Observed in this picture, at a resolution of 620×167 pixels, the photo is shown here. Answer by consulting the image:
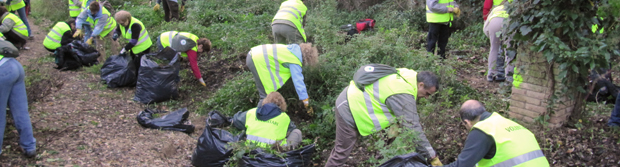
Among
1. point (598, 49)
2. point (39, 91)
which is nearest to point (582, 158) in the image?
point (598, 49)

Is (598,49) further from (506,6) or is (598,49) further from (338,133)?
(338,133)

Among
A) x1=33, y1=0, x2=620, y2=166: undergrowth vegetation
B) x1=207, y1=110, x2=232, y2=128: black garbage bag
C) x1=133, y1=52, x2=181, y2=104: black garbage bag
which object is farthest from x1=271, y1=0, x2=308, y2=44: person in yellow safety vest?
x1=207, y1=110, x2=232, y2=128: black garbage bag

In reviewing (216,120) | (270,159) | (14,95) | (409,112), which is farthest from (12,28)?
(409,112)

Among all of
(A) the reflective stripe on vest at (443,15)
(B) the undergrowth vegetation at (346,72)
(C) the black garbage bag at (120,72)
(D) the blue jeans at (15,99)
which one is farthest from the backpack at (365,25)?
(D) the blue jeans at (15,99)

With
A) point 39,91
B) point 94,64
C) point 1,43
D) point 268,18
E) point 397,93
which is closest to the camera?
point 397,93

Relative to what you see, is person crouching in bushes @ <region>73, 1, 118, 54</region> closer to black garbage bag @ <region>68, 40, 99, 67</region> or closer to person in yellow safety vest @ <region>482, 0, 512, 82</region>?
black garbage bag @ <region>68, 40, 99, 67</region>

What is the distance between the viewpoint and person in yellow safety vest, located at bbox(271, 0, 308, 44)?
18.4 ft

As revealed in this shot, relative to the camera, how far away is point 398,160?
98.7 inches

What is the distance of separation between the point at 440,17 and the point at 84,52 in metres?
6.01

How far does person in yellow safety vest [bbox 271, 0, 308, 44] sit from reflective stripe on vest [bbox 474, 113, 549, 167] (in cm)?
353

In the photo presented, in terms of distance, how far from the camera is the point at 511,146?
239cm

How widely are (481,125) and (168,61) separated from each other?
459 cm

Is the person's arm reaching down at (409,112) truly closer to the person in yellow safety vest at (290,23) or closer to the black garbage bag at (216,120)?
the black garbage bag at (216,120)

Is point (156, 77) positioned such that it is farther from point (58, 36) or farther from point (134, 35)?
point (58, 36)
